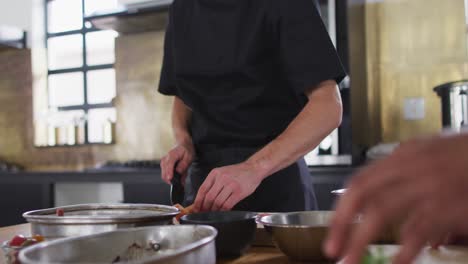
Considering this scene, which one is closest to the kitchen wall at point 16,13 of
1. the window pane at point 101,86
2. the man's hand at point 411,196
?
the window pane at point 101,86

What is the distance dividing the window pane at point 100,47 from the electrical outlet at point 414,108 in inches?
86.0

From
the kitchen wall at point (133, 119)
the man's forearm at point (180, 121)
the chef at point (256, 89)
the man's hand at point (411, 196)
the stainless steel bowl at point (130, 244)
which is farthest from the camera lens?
the kitchen wall at point (133, 119)

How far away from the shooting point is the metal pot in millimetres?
2080

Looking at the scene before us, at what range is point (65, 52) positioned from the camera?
4.04 meters

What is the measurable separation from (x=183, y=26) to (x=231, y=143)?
0.39 metres

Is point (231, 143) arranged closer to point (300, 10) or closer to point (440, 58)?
point (300, 10)

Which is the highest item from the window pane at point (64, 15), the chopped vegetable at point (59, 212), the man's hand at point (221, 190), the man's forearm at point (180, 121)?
the window pane at point (64, 15)

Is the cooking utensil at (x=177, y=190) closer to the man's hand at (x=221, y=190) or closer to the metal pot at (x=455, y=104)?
the man's hand at (x=221, y=190)

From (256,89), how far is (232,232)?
586mm

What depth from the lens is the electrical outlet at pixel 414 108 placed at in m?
2.69

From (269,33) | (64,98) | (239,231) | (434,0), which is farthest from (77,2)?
(239,231)

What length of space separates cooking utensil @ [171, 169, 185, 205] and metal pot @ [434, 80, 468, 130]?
1.38 meters

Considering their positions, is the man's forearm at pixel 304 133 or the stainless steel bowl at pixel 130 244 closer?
the stainless steel bowl at pixel 130 244

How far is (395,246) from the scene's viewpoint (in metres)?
0.73
